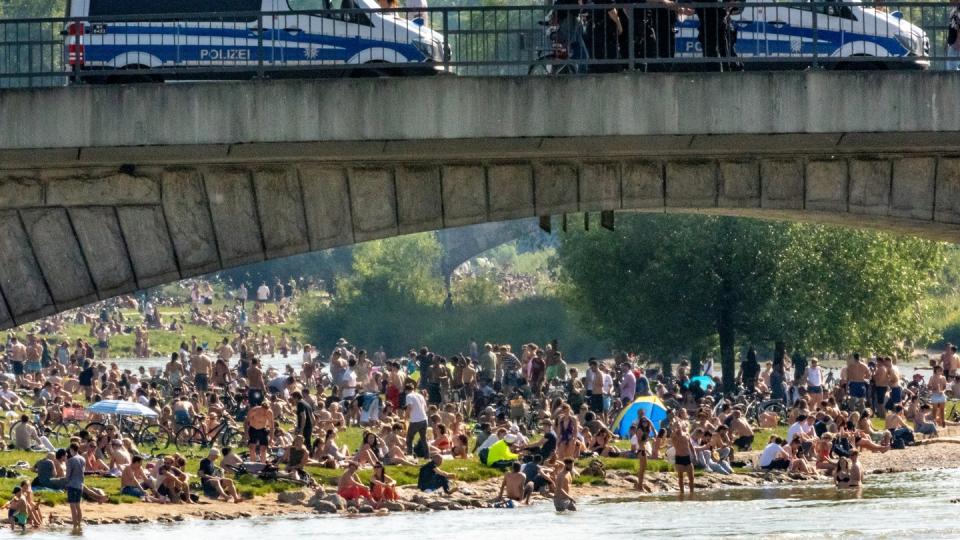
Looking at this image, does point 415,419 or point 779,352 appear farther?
point 779,352

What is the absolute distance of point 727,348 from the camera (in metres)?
54.3

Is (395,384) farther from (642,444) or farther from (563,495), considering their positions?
(563,495)

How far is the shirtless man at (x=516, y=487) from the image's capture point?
117 feet

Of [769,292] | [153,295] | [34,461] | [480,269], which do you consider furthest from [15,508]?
[480,269]

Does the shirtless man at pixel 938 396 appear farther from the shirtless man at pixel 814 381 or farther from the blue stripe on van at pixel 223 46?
the blue stripe on van at pixel 223 46

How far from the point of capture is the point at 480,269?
131m

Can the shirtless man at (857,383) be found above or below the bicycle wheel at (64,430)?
above

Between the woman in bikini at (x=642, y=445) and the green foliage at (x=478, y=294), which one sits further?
the green foliage at (x=478, y=294)

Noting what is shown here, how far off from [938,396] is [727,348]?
884 cm

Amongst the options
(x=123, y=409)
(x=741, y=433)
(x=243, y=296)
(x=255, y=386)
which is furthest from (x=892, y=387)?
(x=243, y=296)

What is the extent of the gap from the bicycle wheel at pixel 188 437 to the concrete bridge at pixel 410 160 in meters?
20.4

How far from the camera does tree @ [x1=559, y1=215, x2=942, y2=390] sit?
53.8 metres

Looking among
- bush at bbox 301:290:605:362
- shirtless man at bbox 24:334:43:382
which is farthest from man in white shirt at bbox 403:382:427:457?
bush at bbox 301:290:605:362

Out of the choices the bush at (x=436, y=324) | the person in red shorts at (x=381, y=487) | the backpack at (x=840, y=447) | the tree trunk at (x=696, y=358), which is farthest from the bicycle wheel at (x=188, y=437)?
the bush at (x=436, y=324)
